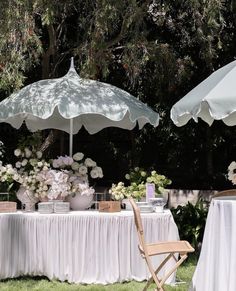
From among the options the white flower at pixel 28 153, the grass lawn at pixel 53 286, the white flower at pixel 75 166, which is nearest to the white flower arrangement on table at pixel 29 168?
the white flower at pixel 28 153

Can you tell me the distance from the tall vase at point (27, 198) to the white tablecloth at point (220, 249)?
210cm

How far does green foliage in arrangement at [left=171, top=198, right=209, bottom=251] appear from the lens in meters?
7.79

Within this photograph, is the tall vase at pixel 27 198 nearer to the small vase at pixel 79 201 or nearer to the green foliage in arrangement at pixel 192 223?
the small vase at pixel 79 201

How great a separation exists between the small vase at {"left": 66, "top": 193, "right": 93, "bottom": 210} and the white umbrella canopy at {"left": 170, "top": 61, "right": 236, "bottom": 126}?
138 centimetres

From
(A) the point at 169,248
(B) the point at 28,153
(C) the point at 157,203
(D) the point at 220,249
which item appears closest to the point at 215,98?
(D) the point at 220,249

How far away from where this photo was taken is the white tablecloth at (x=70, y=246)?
550cm

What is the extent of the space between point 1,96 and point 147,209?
4753mm

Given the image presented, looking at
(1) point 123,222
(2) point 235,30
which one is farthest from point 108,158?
(1) point 123,222

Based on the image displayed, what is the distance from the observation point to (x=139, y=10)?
6777mm

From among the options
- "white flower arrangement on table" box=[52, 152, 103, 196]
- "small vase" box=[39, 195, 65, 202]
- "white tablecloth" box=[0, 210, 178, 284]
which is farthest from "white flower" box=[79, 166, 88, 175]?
"white tablecloth" box=[0, 210, 178, 284]

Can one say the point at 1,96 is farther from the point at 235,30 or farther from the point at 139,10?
the point at 235,30

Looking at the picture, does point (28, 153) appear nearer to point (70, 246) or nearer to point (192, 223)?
point (70, 246)

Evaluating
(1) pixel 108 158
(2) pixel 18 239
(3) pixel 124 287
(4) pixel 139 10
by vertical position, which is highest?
(4) pixel 139 10

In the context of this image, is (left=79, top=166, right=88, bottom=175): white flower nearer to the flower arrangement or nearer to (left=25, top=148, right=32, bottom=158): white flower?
the flower arrangement
